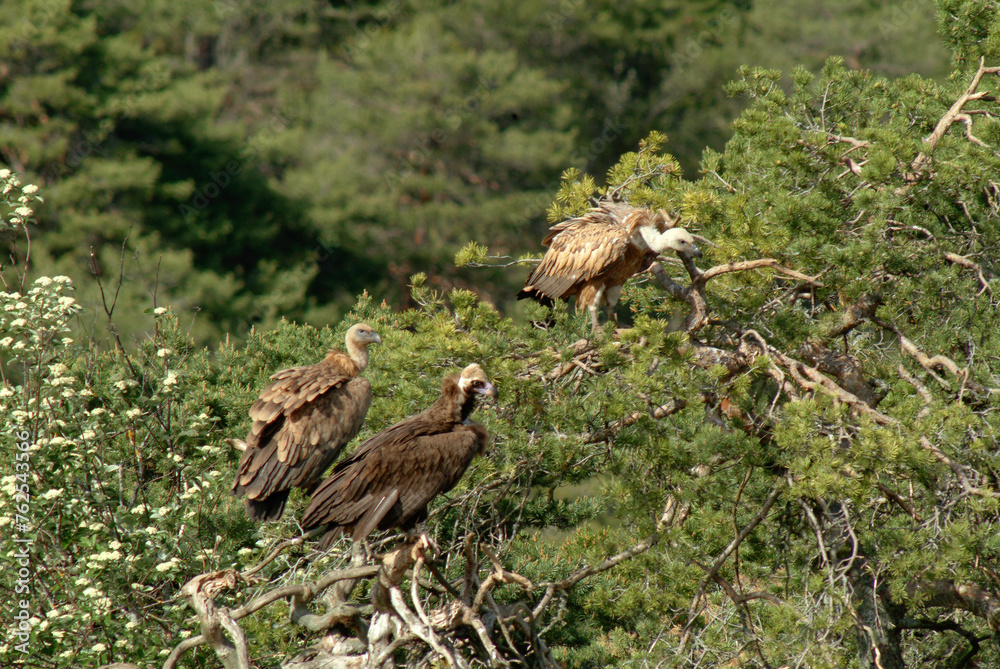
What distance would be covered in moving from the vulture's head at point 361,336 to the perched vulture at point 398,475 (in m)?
1.81

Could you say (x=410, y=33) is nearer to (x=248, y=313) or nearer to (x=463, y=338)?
(x=248, y=313)

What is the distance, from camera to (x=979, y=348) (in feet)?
17.3

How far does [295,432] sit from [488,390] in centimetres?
142

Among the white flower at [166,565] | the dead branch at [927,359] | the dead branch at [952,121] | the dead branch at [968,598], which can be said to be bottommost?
the dead branch at [968,598]

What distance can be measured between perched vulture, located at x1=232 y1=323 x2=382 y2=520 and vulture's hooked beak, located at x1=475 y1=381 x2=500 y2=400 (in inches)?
50.3

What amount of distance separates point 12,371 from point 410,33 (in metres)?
13.0

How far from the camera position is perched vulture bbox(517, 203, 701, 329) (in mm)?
6715
